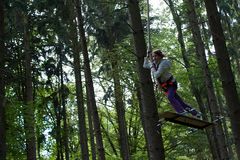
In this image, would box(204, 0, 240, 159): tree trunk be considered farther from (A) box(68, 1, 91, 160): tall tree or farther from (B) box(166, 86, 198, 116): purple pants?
(A) box(68, 1, 91, 160): tall tree

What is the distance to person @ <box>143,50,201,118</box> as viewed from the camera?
6.16 metres

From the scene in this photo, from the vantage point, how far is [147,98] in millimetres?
6172

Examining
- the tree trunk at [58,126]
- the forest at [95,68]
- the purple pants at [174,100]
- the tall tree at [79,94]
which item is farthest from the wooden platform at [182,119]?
the tree trunk at [58,126]

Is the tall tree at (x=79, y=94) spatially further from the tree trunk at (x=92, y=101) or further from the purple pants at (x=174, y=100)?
the purple pants at (x=174, y=100)

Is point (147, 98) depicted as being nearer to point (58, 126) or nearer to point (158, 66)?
point (158, 66)

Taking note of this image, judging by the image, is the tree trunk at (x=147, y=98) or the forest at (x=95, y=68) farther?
the forest at (x=95, y=68)

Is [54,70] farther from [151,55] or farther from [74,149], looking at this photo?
[151,55]

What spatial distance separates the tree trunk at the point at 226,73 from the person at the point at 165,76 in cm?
66

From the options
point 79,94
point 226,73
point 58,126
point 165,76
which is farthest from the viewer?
point 58,126

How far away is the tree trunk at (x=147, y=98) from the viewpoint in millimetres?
5926

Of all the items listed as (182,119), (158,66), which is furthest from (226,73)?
(182,119)

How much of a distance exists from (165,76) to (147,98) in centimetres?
51

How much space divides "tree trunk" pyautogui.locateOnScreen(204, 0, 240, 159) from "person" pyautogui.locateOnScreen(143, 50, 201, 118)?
664 mm

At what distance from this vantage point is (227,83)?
22.4ft
